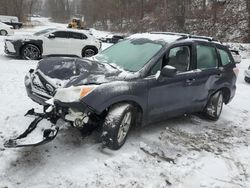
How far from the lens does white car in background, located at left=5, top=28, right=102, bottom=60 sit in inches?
512

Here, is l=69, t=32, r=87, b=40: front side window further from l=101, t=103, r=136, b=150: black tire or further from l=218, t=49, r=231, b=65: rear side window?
l=101, t=103, r=136, b=150: black tire

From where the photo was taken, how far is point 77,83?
475cm

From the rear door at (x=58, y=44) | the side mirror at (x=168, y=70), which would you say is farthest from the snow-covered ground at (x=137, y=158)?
the rear door at (x=58, y=44)

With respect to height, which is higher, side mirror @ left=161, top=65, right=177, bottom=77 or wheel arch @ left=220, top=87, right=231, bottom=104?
side mirror @ left=161, top=65, right=177, bottom=77

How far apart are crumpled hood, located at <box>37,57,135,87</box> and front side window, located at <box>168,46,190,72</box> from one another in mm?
1014

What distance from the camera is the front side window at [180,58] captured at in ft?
19.3

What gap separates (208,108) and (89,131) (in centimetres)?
302

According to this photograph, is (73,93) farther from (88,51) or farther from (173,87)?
(88,51)

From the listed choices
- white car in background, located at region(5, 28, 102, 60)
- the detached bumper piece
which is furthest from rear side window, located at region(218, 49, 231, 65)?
white car in background, located at region(5, 28, 102, 60)

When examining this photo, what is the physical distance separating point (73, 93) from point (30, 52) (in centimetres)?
937

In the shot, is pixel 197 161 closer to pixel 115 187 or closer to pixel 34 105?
pixel 115 187

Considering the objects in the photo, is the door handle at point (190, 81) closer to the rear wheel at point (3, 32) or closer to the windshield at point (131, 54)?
the windshield at point (131, 54)

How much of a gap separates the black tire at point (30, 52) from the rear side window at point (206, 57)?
8448 mm

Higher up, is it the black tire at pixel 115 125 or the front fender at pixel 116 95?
the front fender at pixel 116 95
